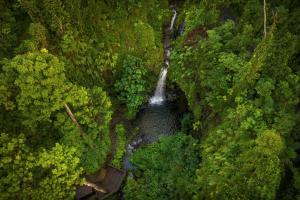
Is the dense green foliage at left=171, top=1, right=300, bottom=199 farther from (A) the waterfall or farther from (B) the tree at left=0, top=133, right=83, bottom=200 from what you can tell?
(B) the tree at left=0, top=133, right=83, bottom=200

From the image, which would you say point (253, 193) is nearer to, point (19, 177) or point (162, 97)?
point (19, 177)

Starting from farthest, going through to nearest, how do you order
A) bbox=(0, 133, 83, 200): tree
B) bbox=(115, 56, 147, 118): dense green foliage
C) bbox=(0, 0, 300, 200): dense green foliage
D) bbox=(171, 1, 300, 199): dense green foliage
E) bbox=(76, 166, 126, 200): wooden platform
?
1. bbox=(115, 56, 147, 118): dense green foliage
2. bbox=(76, 166, 126, 200): wooden platform
3. bbox=(0, 0, 300, 200): dense green foliage
4. bbox=(0, 133, 83, 200): tree
5. bbox=(171, 1, 300, 199): dense green foliage

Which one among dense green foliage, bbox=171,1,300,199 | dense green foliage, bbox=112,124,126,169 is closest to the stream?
dense green foliage, bbox=112,124,126,169

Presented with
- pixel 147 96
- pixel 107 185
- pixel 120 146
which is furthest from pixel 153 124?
pixel 107 185

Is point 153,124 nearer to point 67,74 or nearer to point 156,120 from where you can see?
point 156,120

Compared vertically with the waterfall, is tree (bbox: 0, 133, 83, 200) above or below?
below

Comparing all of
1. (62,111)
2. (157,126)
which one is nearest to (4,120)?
(62,111)

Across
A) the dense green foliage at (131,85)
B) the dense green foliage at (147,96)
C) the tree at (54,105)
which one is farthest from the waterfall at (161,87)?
the tree at (54,105)
